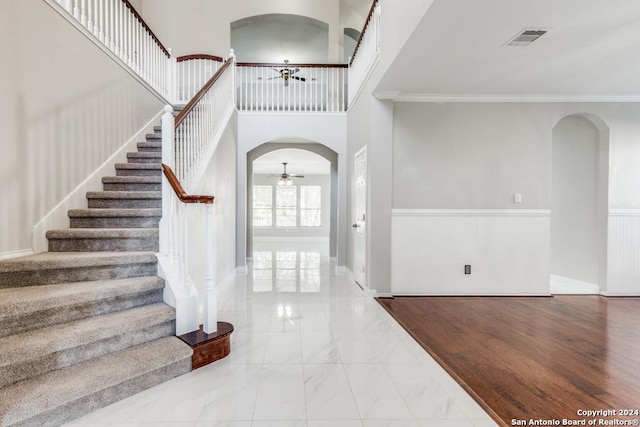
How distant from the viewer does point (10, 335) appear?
1.91 metres

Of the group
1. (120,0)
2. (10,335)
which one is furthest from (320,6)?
(10,335)

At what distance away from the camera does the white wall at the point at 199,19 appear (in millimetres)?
6859

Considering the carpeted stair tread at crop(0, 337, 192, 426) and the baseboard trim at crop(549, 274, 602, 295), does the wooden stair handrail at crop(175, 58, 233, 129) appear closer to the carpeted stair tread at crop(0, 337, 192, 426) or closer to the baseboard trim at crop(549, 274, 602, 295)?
the carpeted stair tread at crop(0, 337, 192, 426)

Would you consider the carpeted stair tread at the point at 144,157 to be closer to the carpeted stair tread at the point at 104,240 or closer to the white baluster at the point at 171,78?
the carpeted stair tread at the point at 104,240

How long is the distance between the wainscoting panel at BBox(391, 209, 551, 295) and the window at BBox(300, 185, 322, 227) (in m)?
8.40

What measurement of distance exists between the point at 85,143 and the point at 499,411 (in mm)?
4398

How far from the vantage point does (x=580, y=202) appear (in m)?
4.67

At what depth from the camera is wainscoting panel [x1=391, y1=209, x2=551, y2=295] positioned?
430 cm

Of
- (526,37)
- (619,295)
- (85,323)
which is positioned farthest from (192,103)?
(619,295)

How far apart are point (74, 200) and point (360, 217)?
3.58 m

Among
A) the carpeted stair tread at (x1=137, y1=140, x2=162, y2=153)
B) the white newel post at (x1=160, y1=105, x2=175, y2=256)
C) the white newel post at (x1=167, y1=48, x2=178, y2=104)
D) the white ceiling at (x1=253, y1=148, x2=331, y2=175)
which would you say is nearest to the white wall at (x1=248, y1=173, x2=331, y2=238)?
the white ceiling at (x1=253, y1=148, x2=331, y2=175)

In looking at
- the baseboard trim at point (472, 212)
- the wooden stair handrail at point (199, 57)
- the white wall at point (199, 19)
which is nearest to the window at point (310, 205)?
the white wall at point (199, 19)

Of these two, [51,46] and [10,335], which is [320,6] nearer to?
[51,46]

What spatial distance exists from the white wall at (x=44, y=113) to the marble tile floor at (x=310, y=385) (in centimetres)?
188
